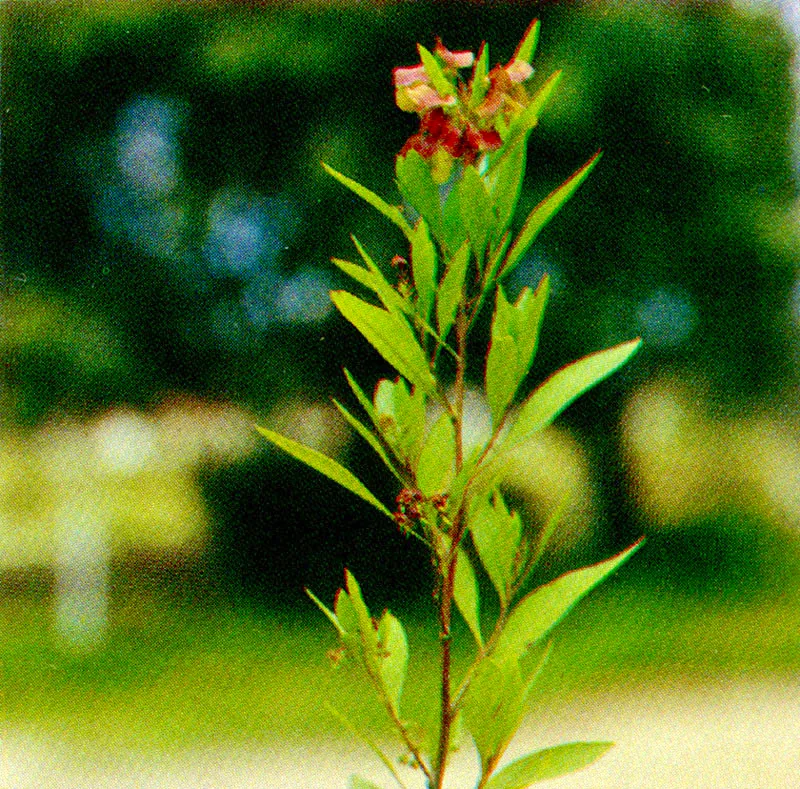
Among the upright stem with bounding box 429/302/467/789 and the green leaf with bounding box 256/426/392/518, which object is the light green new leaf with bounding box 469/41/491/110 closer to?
the upright stem with bounding box 429/302/467/789

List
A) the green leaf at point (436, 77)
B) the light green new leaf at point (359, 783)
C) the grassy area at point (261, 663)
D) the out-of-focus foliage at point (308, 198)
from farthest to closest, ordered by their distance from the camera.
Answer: the out-of-focus foliage at point (308, 198)
the grassy area at point (261, 663)
the light green new leaf at point (359, 783)
the green leaf at point (436, 77)

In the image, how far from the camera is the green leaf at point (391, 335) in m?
0.61

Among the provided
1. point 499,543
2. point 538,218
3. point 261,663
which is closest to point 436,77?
point 538,218

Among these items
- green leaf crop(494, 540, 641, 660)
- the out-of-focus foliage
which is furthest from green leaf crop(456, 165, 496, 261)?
the out-of-focus foliage

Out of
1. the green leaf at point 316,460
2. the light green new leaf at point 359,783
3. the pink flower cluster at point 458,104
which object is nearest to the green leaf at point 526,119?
the pink flower cluster at point 458,104

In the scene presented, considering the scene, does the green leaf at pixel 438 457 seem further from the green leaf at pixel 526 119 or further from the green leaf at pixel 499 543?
the green leaf at pixel 526 119

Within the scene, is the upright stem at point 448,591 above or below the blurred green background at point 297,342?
below

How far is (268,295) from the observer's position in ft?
4.76

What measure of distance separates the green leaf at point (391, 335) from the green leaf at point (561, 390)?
0.25ft

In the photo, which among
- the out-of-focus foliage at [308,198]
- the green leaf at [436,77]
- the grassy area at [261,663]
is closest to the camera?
the green leaf at [436,77]

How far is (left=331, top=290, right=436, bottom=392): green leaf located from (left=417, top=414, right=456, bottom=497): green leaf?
0.17 feet

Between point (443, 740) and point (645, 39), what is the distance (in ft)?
4.04

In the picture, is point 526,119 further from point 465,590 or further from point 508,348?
point 465,590

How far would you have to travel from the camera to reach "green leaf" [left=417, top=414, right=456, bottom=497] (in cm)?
67
